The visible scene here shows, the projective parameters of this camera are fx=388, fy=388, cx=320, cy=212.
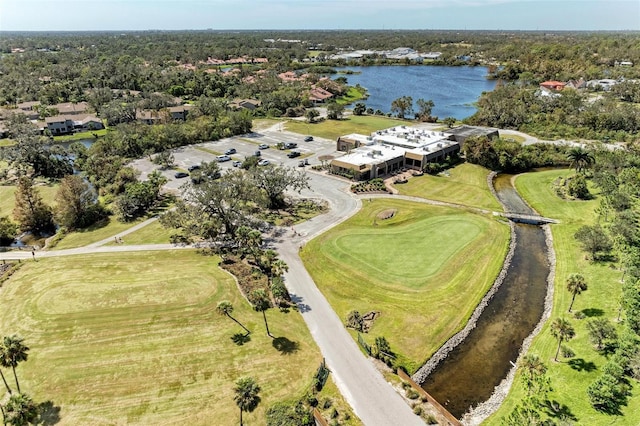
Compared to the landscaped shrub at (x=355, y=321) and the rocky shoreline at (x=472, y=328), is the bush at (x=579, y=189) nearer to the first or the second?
the rocky shoreline at (x=472, y=328)

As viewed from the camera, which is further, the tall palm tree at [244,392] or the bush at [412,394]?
the bush at [412,394]

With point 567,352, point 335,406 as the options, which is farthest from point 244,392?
point 567,352

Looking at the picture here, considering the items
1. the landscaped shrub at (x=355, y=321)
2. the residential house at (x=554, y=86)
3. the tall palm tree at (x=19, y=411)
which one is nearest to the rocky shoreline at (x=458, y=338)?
the landscaped shrub at (x=355, y=321)

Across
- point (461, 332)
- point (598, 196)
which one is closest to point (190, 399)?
point (461, 332)

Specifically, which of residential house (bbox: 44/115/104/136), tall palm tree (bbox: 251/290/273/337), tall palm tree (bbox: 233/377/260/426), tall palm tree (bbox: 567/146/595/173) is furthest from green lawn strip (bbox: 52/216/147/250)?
tall palm tree (bbox: 567/146/595/173)

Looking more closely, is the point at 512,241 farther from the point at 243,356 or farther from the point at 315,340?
the point at 243,356

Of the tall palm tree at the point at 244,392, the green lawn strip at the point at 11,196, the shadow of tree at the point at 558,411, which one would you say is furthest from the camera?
the green lawn strip at the point at 11,196

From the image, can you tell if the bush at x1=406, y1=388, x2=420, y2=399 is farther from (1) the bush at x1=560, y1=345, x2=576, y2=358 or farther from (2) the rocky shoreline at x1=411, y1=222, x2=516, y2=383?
(1) the bush at x1=560, y1=345, x2=576, y2=358

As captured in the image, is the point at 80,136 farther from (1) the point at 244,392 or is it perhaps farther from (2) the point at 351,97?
(1) the point at 244,392
